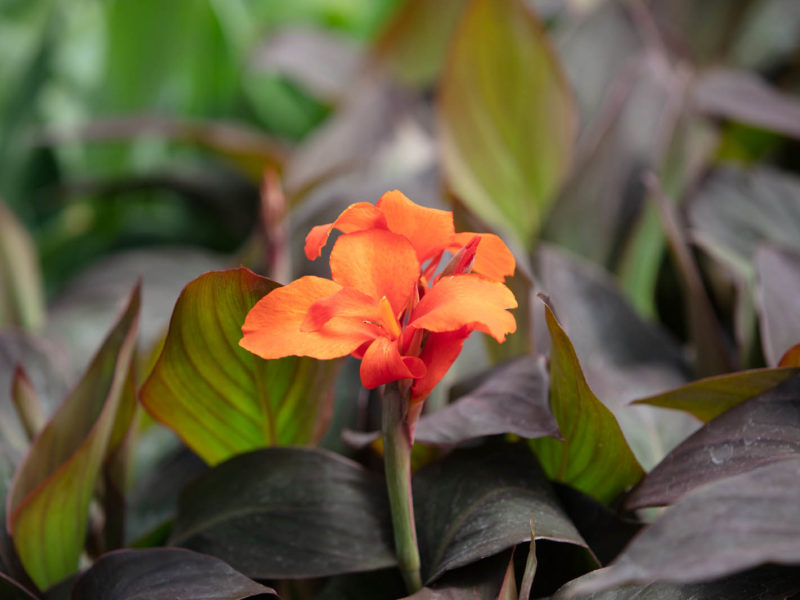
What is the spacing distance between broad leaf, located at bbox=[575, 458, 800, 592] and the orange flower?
88 mm

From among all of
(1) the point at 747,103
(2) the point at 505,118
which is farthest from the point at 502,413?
(1) the point at 747,103

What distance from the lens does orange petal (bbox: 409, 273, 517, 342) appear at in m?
0.28

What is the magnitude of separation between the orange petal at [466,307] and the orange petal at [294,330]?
0.09 feet

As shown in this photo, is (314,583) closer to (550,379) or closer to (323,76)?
(550,379)

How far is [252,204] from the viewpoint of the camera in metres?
1.01

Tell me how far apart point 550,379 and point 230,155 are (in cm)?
62

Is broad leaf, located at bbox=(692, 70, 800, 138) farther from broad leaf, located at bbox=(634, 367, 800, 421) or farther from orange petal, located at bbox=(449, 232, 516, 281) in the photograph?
orange petal, located at bbox=(449, 232, 516, 281)

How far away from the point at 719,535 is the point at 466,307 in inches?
4.7

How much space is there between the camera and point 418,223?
326mm

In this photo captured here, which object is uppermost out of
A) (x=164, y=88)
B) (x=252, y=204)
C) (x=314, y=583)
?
(x=164, y=88)

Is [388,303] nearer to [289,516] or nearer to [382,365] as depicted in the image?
[382,365]

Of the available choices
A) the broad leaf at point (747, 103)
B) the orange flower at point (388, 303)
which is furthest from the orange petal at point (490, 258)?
the broad leaf at point (747, 103)

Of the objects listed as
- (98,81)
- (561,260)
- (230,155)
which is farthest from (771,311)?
(98,81)

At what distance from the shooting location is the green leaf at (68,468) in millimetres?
417
